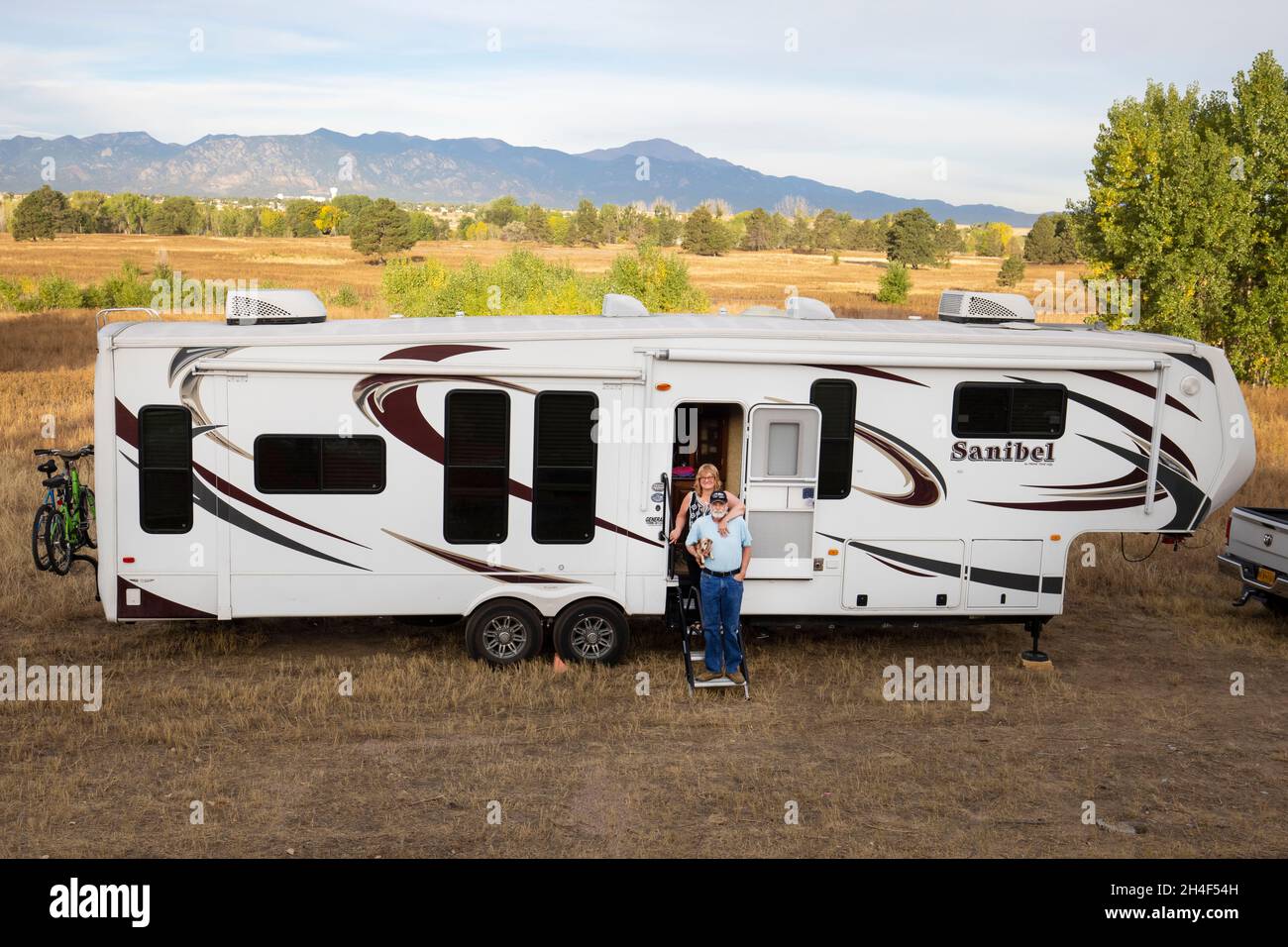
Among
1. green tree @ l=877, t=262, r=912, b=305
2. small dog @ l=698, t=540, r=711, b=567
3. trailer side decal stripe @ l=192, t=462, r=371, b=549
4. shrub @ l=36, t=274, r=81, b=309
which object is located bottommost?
small dog @ l=698, t=540, r=711, b=567

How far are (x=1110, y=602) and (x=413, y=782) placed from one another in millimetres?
8389

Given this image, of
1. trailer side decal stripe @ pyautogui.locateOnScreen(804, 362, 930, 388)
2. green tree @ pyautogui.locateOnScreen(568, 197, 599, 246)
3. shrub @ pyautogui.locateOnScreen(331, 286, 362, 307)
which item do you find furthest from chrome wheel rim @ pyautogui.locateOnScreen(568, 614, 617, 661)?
green tree @ pyautogui.locateOnScreen(568, 197, 599, 246)

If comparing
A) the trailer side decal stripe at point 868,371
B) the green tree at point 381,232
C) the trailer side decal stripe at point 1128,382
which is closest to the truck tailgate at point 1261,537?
the trailer side decal stripe at point 1128,382

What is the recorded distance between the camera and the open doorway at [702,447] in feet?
35.0

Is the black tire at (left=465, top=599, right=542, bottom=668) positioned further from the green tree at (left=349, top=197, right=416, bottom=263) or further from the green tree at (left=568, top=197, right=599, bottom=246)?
the green tree at (left=568, top=197, right=599, bottom=246)

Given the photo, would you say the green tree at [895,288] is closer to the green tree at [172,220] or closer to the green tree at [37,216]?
the green tree at [37,216]

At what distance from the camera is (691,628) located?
9984mm

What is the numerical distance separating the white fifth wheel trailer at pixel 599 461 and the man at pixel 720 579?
1.71 ft

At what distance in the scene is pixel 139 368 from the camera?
9.09 meters

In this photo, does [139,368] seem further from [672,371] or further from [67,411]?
[67,411]

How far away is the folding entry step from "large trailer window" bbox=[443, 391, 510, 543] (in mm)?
1586

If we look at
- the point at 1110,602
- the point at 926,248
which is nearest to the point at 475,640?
the point at 1110,602

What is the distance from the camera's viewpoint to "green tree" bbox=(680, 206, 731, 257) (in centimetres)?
8700

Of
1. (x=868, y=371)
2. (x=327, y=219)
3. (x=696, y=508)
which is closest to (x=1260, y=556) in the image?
(x=868, y=371)
